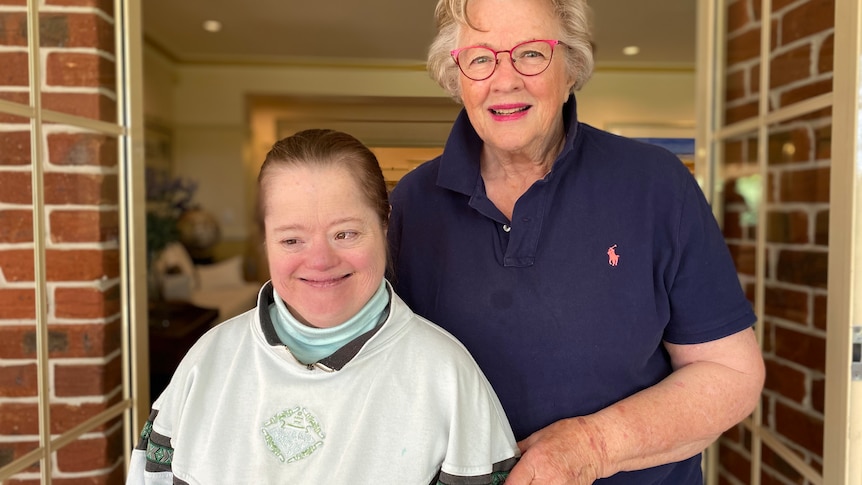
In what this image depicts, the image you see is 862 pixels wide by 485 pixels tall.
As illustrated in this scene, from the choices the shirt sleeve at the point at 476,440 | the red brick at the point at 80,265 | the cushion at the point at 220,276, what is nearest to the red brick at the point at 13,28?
the red brick at the point at 80,265

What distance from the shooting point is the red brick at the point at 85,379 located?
1.54 m

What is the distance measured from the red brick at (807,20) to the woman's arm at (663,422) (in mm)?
726

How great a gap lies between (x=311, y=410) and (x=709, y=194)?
152 cm

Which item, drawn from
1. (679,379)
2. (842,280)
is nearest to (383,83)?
(679,379)

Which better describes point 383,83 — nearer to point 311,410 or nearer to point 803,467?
point 311,410

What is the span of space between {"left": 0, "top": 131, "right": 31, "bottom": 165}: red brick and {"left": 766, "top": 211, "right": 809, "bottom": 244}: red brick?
5.89 ft

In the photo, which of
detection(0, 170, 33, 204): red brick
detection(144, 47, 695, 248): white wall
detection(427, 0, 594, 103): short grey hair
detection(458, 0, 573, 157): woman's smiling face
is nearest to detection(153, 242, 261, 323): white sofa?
detection(144, 47, 695, 248): white wall

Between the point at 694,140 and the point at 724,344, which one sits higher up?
the point at 694,140

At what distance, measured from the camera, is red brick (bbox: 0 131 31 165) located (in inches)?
51.8

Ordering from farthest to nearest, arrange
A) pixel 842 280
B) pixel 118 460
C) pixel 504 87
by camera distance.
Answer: pixel 118 460, pixel 842 280, pixel 504 87

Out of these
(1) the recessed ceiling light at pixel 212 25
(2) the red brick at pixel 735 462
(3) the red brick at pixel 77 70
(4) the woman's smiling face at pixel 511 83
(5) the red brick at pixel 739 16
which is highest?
(1) the recessed ceiling light at pixel 212 25

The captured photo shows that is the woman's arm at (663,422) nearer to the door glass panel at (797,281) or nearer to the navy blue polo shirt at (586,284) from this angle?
the navy blue polo shirt at (586,284)

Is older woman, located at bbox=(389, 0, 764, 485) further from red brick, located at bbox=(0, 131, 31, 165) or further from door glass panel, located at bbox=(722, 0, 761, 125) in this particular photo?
red brick, located at bbox=(0, 131, 31, 165)

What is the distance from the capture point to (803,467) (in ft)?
4.90
